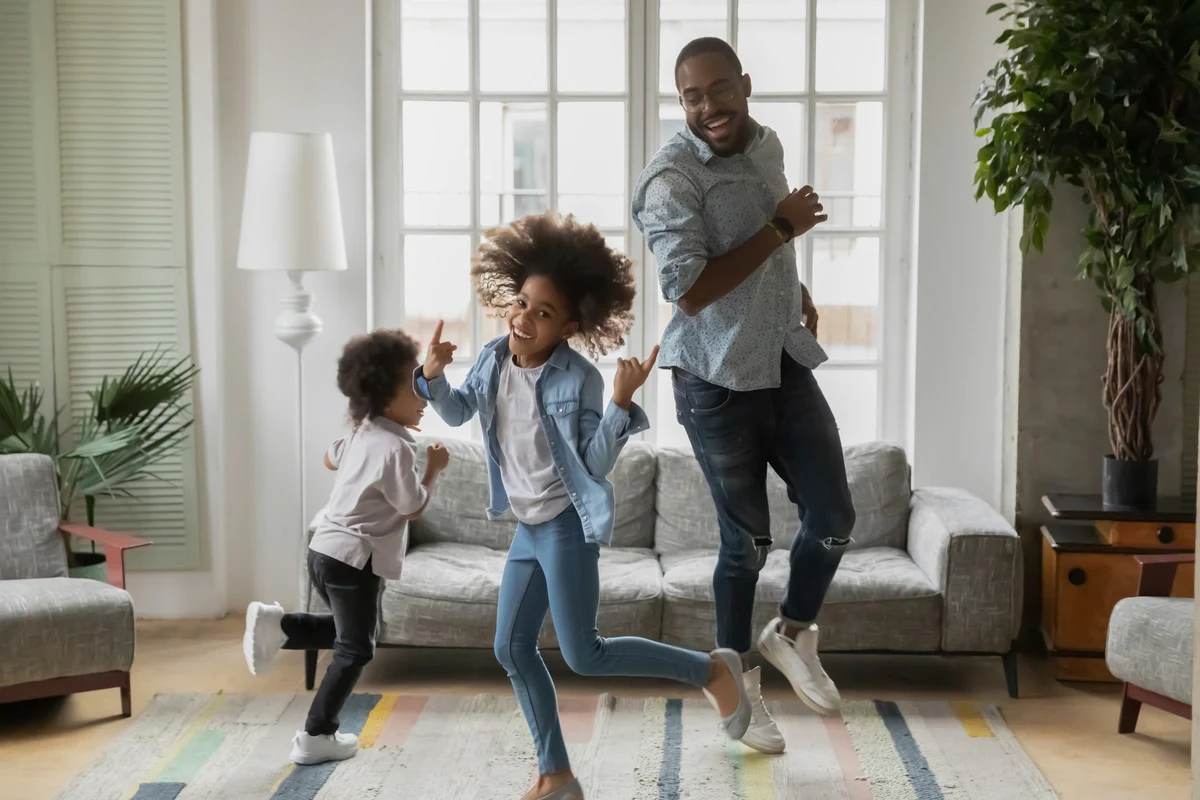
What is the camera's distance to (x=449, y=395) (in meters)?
2.71

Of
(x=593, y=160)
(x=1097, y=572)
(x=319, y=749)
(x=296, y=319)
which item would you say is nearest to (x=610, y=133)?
(x=593, y=160)

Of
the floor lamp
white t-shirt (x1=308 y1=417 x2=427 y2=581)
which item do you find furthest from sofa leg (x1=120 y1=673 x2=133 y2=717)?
the floor lamp

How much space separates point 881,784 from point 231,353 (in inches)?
102

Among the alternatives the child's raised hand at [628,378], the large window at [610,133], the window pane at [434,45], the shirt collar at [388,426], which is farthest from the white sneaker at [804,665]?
the window pane at [434,45]

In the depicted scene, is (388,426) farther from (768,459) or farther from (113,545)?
(113,545)

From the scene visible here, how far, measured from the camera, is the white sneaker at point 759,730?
123 inches

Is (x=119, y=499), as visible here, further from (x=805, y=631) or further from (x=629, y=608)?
(x=805, y=631)

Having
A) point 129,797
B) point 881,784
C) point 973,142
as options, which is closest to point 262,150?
point 129,797

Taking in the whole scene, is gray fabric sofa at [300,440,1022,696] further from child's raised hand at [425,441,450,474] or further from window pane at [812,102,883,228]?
window pane at [812,102,883,228]

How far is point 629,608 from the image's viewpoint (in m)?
3.63

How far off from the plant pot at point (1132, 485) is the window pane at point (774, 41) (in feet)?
5.27

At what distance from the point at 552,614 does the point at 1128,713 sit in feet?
5.50

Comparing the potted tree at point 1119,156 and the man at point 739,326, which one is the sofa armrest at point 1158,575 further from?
the man at point 739,326

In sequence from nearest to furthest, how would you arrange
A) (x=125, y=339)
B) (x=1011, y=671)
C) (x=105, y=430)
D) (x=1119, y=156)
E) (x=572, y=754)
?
1. (x=572, y=754)
2. (x=1119, y=156)
3. (x=1011, y=671)
4. (x=105, y=430)
5. (x=125, y=339)
